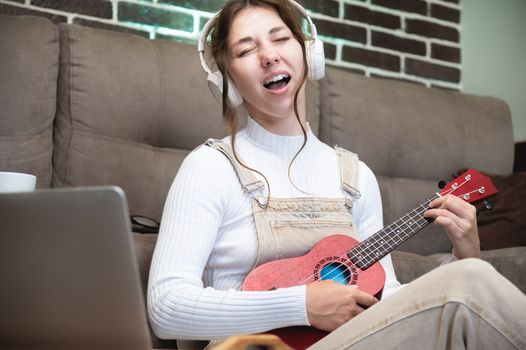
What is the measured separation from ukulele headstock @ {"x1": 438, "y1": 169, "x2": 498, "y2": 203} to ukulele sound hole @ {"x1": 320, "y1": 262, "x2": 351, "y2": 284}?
28 centimetres

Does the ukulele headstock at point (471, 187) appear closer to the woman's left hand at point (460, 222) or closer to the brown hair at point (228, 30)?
the woman's left hand at point (460, 222)

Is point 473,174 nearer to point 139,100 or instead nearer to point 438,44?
point 139,100

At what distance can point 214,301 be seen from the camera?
128cm

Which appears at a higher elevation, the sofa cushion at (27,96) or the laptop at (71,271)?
the laptop at (71,271)

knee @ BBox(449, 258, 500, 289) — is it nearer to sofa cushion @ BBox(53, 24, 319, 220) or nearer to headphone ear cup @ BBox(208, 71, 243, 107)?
headphone ear cup @ BBox(208, 71, 243, 107)

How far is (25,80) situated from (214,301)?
988mm

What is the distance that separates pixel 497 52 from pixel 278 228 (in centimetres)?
221

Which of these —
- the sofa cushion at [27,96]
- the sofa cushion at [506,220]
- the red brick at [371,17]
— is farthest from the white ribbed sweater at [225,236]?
the red brick at [371,17]

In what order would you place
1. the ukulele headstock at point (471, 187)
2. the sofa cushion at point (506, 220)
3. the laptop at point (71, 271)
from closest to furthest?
1. the laptop at point (71, 271)
2. the ukulele headstock at point (471, 187)
3. the sofa cushion at point (506, 220)

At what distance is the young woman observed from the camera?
1049 mm

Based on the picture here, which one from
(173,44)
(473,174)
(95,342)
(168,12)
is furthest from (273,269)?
(168,12)

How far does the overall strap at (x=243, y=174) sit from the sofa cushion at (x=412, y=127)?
3.19ft

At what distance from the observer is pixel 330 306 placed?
126cm

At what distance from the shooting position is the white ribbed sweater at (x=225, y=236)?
4.20 feet
